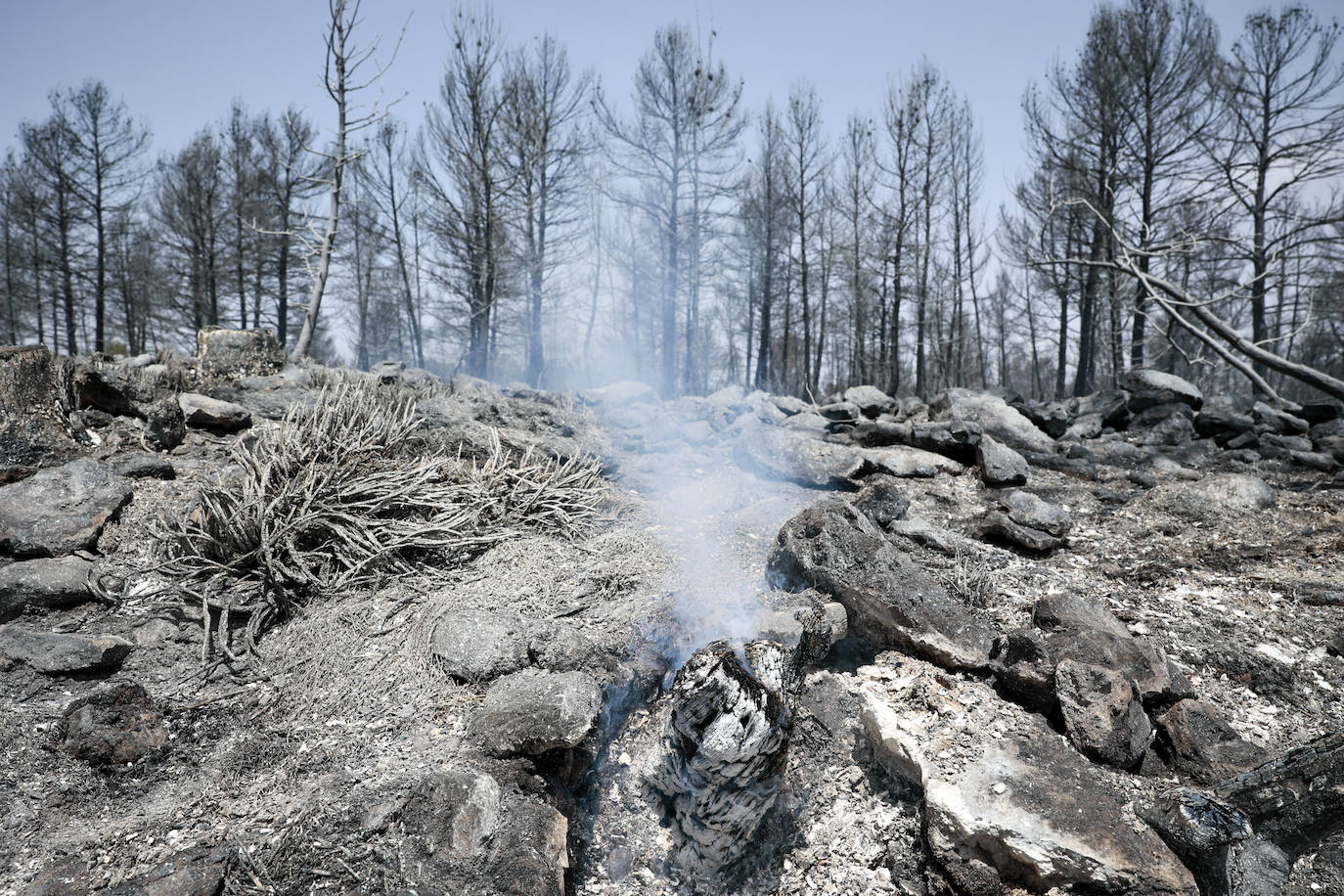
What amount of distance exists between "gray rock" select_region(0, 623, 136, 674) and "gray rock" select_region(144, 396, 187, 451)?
206 centimetres

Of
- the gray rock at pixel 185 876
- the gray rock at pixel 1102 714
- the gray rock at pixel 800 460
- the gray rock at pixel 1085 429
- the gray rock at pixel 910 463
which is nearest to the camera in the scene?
the gray rock at pixel 185 876

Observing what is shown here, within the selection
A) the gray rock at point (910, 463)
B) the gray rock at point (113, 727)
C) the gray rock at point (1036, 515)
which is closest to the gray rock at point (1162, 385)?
the gray rock at point (910, 463)

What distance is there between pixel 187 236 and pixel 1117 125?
2356 cm

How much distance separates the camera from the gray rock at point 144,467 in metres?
4.07

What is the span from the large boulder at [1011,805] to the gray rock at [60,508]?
14.1 feet

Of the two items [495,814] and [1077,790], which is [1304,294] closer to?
[1077,790]

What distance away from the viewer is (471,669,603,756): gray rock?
2469 mm

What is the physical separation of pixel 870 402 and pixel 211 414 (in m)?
7.56

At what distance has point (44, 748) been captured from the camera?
230 centimetres

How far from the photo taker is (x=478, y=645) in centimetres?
299

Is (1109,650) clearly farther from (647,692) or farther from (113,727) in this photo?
(113,727)

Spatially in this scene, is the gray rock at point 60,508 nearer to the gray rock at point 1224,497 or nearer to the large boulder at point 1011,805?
the large boulder at point 1011,805

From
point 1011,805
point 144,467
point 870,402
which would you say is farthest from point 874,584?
point 870,402

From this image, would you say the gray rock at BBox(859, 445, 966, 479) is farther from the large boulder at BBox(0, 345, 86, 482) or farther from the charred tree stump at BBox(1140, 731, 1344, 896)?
the large boulder at BBox(0, 345, 86, 482)
